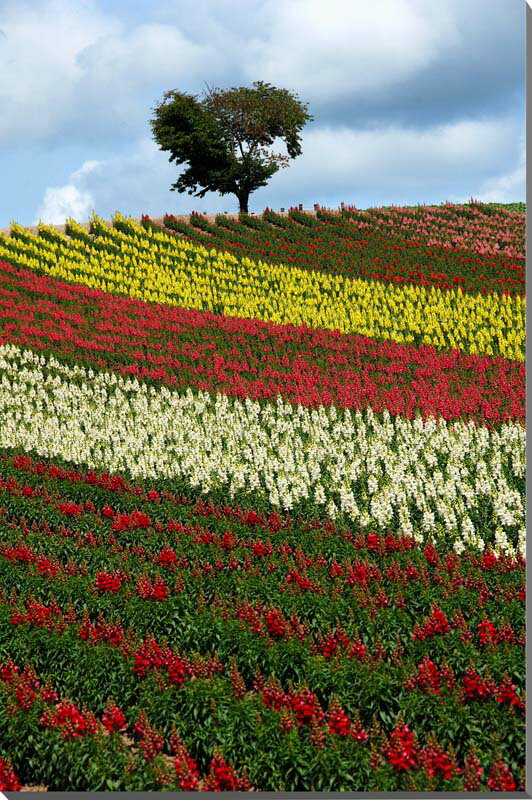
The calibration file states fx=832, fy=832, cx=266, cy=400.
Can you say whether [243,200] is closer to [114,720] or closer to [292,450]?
[292,450]

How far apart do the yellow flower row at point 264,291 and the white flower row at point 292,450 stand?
7871mm

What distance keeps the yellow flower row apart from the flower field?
0.83ft

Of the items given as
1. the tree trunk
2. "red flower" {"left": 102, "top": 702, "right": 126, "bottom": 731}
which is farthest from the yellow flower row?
"red flower" {"left": 102, "top": 702, "right": 126, "bottom": 731}

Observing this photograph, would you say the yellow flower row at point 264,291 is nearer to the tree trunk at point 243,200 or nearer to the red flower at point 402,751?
the tree trunk at point 243,200

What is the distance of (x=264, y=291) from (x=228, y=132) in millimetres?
21684

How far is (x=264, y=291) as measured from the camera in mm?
30953

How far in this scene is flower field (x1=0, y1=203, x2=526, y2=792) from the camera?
6766mm

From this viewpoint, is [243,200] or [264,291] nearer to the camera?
[264,291]

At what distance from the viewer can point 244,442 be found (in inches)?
617

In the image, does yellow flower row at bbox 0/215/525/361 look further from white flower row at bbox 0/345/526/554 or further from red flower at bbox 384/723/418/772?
red flower at bbox 384/723/418/772

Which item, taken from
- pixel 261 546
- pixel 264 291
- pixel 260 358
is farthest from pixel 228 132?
pixel 261 546

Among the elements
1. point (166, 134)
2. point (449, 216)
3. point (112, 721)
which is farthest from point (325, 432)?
point (166, 134)

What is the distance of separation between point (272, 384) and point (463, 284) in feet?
50.2

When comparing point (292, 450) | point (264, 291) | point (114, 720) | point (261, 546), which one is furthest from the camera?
point (264, 291)
